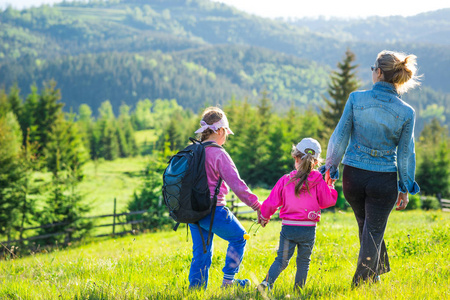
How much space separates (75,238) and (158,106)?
17821 cm

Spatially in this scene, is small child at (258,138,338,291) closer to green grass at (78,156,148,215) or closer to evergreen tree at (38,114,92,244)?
evergreen tree at (38,114,92,244)

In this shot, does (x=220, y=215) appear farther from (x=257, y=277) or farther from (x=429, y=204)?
(x=429, y=204)

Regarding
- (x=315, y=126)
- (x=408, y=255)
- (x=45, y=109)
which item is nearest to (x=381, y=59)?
(x=408, y=255)

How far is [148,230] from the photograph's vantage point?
18859 millimetres

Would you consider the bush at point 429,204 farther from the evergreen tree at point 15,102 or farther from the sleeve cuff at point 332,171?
the evergreen tree at point 15,102

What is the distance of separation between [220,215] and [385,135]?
1740mm

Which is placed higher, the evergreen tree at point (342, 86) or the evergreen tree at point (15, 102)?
the evergreen tree at point (342, 86)

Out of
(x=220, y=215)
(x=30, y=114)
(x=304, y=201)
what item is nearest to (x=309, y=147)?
(x=304, y=201)

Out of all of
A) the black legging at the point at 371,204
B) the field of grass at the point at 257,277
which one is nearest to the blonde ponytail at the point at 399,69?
the black legging at the point at 371,204

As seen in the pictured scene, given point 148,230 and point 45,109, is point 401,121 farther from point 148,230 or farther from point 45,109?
point 45,109

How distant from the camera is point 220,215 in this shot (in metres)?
3.70

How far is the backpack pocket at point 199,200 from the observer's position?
3576 millimetres

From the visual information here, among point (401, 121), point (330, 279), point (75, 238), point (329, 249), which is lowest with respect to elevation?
point (75, 238)

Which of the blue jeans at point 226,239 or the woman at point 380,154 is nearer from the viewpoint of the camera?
the woman at point 380,154
